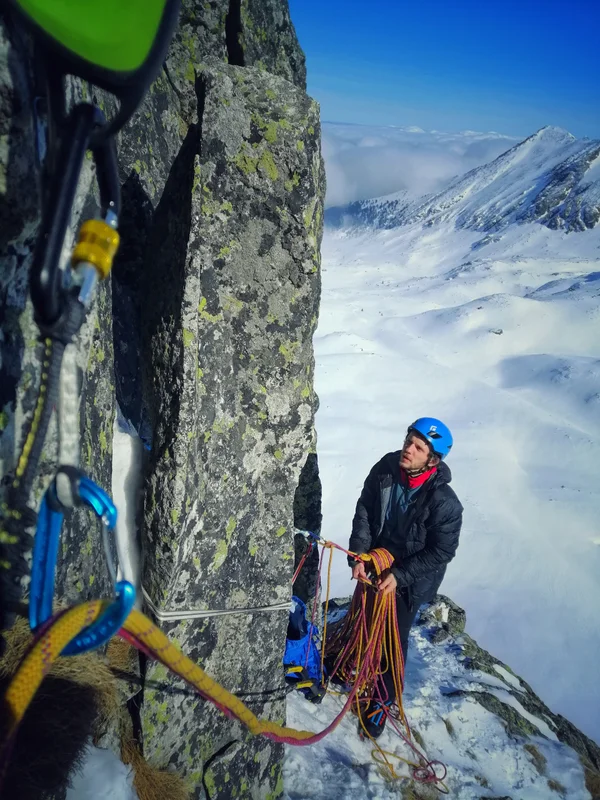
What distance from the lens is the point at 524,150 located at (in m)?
126

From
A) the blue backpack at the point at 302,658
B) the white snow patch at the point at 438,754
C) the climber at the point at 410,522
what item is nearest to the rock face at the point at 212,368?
the white snow patch at the point at 438,754

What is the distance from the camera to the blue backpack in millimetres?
4781

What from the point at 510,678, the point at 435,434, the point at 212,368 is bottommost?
the point at 510,678

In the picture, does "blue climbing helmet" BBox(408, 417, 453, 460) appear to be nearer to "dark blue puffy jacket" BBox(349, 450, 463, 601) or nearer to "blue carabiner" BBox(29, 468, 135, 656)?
"dark blue puffy jacket" BBox(349, 450, 463, 601)

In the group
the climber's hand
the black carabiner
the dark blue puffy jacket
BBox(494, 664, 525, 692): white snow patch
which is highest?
the black carabiner

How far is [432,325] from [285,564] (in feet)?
100

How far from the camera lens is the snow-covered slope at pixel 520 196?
85.4m

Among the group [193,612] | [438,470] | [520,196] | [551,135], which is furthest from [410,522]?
[551,135]

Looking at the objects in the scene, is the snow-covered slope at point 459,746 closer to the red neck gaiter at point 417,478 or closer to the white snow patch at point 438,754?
the white snow patch at point 438,754

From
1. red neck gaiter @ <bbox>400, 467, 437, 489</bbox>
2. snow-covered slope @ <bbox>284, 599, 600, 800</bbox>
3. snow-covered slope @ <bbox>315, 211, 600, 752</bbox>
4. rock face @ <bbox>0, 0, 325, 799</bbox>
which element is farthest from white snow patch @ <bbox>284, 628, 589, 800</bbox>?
snow-covered slope @ <bbox>315, 211, 600, 752</bbox>

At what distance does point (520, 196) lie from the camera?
328ft

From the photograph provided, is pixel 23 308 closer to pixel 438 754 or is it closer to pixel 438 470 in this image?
pixel 438 470

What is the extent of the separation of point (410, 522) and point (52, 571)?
3.72m

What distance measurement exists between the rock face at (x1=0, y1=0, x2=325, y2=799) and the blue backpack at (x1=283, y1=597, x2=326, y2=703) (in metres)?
0.79
